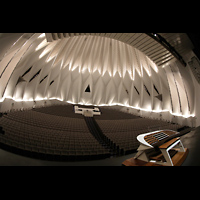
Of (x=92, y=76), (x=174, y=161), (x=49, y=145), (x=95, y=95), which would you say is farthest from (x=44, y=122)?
(x=92, y=76)

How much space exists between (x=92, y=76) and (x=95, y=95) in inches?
138

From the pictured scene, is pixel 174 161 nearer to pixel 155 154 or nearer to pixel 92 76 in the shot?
pixel 155 154

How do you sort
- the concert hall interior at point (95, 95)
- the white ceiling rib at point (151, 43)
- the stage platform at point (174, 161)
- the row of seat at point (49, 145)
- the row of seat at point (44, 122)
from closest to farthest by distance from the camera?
the stage platform at point (174, 161) → the row of seat at point (49, 145) → the concert hall interior at point (95, 95) → the white ceiling rib at point (151, 43) → the row of seat at point (44, 122)

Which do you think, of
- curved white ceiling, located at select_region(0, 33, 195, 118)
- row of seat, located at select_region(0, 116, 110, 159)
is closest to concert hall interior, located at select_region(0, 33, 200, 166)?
row of seat, located at select_region(0, 116, 110, 159)

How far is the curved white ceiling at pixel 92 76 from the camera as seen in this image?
13.4 m

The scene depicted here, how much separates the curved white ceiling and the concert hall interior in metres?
0.14

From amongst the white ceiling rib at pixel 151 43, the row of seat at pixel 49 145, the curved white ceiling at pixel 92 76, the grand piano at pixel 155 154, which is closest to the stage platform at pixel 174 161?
the grand piano at pixel 155 154

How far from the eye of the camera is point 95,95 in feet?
64.8

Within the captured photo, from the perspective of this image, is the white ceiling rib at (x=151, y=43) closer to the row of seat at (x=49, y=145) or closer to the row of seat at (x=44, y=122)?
the row of seat at (x=44, y=122)

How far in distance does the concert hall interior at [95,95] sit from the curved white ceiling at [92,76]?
138mm

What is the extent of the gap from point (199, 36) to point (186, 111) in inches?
402
